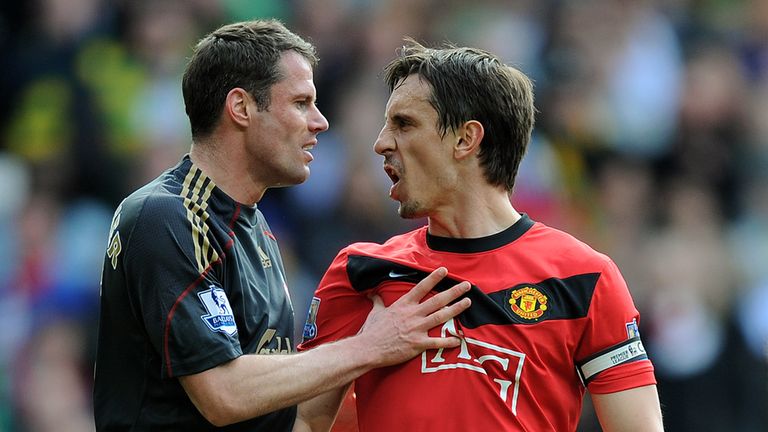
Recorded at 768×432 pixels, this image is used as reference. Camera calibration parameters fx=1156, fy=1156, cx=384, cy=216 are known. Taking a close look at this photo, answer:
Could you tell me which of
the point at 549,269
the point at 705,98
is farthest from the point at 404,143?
the point at 705,98

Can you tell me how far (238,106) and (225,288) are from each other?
743mm

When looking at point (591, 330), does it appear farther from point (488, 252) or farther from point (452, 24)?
point (452, 24)

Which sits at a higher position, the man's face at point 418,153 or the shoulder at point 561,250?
the man's face at point 418,153

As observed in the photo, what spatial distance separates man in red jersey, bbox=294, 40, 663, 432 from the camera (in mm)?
3953

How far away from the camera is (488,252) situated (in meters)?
4.18

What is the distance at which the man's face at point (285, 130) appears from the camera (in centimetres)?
454

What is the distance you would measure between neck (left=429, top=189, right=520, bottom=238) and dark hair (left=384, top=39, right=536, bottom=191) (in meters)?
0.09

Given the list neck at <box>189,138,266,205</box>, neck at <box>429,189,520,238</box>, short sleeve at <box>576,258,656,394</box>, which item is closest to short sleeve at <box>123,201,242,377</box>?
neck at <box>189,138,266,205</box>

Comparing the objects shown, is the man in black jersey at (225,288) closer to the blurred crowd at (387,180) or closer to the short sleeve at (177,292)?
the short sleeve at (177,292)

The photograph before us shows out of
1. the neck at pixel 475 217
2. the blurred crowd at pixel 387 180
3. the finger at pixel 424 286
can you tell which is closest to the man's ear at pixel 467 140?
the neck at pixel 475 217

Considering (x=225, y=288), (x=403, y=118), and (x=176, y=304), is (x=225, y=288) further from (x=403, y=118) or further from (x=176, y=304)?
(x=403, y=118)

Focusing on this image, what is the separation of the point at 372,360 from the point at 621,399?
0.87 meters

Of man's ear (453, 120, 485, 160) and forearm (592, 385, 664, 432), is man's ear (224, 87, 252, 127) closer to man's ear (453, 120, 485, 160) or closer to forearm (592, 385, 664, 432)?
man's ear (453, 120, 485, 160)

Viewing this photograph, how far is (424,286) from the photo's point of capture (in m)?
4.11
